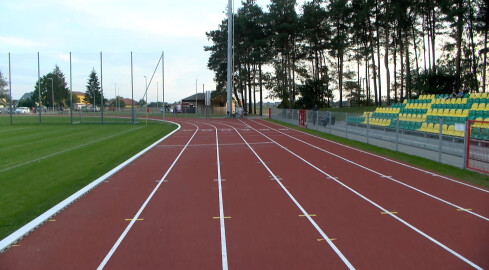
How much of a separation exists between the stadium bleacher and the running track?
388 centimetres

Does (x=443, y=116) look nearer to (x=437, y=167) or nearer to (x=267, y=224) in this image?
(x=437, y=167)

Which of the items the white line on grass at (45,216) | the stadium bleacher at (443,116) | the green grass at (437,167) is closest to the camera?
the white line on grass at (45,216)

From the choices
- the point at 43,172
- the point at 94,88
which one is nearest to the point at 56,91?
the point at 94,88

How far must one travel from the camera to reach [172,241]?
5.29 meters

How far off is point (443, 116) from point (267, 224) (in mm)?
14847

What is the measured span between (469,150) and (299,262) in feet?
28.1

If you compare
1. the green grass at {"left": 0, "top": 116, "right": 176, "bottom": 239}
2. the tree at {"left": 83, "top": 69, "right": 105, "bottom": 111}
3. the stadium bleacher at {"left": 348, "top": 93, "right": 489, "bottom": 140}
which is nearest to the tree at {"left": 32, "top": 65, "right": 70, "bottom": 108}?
the tree at {"left": 83, "top": 69, "right": 105, "bottom": 111}

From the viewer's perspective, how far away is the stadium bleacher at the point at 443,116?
13.7m

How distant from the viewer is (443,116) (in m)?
17.4

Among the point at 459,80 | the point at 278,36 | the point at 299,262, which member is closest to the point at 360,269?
the point at 299,262

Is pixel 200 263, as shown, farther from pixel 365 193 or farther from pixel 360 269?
pixel 365 193

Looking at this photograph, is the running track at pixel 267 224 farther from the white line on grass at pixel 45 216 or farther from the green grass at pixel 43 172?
the green grass at pixel 43 172

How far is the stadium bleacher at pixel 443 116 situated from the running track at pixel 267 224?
388 cm

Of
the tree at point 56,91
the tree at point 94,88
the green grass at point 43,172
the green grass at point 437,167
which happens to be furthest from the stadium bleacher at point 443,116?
the tree at point 56,91
